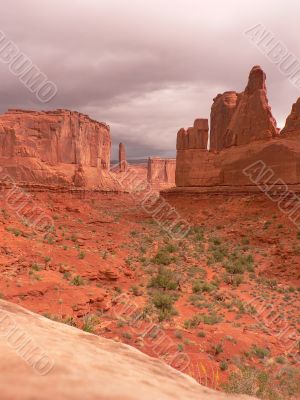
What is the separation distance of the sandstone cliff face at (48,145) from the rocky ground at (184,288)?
129 ft

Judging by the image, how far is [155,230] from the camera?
96.9 ft

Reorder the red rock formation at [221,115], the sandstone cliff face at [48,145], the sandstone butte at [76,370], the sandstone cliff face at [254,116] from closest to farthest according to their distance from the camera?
the sandstone butte at [76,370]
the sandstone cliff face at [254,116]
the red rock formation at [221,115]
the sandstone cliff face at [48,145]

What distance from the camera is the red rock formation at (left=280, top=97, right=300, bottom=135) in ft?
91.4

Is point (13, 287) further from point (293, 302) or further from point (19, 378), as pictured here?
point (293, 302)

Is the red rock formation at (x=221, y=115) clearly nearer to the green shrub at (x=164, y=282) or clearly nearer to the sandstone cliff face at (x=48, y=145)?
the green shrub at (x=164, y=282)

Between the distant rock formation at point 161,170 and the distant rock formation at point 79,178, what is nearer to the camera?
the distant rock formation at point 79,178

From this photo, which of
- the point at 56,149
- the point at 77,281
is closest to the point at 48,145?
the point at 56,149

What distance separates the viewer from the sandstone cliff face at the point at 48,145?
207 ft

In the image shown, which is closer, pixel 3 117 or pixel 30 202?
pixel 30 202

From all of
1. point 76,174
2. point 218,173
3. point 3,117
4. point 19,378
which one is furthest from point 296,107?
point 3,117

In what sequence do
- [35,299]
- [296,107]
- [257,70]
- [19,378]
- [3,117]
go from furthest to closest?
[3,117]
[257,70]
[296,107]
[35,299]
[19,378]

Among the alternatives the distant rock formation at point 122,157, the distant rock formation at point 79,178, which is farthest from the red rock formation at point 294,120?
the distant rock formation at point 122,157

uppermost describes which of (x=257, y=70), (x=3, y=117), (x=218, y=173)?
(x=3, y=117)

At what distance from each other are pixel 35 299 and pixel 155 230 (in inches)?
745
